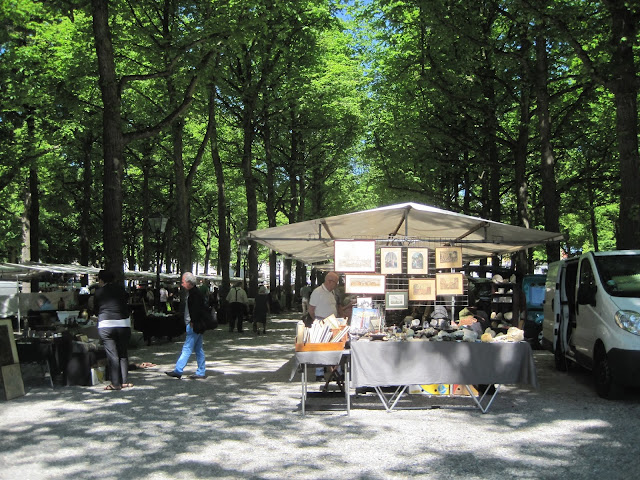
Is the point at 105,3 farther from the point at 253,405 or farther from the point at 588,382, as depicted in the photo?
the point at 588,382

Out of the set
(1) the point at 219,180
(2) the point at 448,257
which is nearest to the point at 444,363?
(2) the point at 448,257

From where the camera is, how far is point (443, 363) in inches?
320

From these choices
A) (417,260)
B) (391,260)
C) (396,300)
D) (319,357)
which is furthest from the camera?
(417,260)

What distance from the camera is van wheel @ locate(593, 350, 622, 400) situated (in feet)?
29.6

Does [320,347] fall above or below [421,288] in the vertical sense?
below

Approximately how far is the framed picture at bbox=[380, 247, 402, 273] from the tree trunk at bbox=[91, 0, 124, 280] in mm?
5644

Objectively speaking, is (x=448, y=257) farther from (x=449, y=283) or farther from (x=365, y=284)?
(x=365, y=284)

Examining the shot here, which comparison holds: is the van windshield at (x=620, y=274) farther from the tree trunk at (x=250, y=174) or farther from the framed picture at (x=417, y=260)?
the tree trunk at (x=250, y=174)

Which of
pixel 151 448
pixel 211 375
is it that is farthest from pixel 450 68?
pixel 151 448

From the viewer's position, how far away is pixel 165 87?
2189 cm

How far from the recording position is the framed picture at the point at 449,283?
9102mm

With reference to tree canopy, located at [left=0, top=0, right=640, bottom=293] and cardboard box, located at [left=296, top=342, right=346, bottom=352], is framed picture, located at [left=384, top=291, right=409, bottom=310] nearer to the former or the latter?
cardboard box, located at [left=296, top=342, right=346, bottom=352]

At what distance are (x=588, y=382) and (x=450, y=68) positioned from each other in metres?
12.6

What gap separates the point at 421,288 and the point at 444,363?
1308 millimetres
